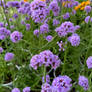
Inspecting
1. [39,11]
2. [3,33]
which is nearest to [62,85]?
[39,11]

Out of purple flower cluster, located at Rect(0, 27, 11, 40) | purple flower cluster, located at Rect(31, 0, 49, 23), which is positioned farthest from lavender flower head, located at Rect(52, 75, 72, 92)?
purple flower cluster, located at Rect(0, 27, 11, 40)

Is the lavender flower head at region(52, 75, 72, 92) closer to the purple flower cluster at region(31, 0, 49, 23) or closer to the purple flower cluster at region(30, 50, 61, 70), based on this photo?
the purple flower cluster at region(30, 50, 61, 70)

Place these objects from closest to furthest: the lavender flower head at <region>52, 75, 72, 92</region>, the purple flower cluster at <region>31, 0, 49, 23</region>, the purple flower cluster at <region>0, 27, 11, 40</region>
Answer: the lavender flower head at <region>52, 75, 72, 92</region>, the purple flower cluster at <region>31, 0, 49, 23</region>, the purple flower cluster at <region>0, 27, 11, 40</region>

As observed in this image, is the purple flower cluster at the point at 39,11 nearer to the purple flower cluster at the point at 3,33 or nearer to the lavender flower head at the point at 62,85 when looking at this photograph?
the lavender flower head at the point at 62,85

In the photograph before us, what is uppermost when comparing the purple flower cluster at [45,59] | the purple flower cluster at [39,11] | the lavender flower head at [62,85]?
the purple flower cluster at [39,11]

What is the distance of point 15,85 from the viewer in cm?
118

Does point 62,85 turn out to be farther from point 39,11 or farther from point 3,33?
point 3,33

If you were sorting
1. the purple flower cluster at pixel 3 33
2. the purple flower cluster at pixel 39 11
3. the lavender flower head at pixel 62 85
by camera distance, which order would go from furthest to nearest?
1. the purple flower cluster at pixel 3 33
2. the purple flower cluster at pixel 39 11
3. the lavender flower head at pixel 62 85

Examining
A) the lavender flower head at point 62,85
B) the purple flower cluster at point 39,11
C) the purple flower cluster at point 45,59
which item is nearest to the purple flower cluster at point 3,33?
the purple flower cluster at point 39,11

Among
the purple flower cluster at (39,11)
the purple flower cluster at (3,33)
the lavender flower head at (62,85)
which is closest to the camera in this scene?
the lavender flower head at (62,85)

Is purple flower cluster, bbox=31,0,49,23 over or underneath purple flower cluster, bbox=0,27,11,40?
over

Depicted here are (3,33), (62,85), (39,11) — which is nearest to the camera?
(62,85)

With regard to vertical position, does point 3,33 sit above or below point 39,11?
below

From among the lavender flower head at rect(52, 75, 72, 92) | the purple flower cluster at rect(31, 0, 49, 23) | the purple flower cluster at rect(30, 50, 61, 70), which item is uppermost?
the purple flower cluster at rect(31, 0, 49, 23)
